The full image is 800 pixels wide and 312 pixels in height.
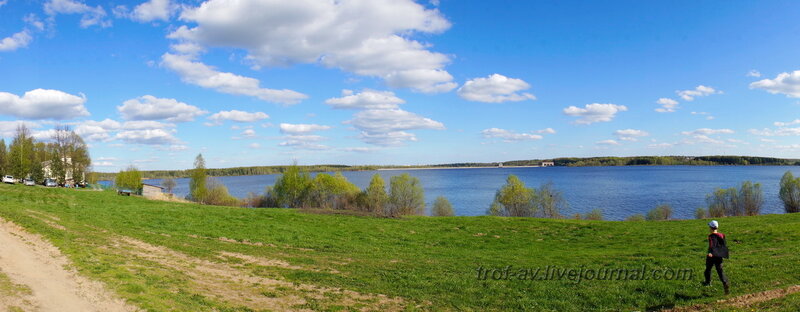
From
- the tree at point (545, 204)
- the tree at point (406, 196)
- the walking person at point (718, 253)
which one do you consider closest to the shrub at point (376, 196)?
the tree at point (406, 196)

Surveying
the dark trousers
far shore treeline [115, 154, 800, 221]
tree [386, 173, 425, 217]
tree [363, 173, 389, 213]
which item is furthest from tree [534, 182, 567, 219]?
the dark trousers

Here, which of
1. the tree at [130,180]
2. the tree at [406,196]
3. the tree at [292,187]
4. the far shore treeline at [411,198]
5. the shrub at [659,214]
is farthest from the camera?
the tree at [130,180]

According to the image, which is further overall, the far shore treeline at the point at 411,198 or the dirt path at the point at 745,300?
the far shore treeline at the point at 411,198

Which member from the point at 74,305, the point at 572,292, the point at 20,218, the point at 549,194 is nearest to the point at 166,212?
the point at 20,218

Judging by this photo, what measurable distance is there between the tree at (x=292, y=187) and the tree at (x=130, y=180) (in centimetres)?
3171

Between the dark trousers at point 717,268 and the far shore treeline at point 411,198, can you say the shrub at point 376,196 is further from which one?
the dark trousers at point 717,268

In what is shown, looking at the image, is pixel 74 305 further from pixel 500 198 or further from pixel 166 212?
pixel 500 198

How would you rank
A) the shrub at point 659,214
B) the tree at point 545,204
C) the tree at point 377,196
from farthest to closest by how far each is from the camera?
1. the tree at point 377,196
2. the tree at point 545,204
3. the shrub at point 659,214

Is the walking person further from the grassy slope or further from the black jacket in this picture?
the grassy slope

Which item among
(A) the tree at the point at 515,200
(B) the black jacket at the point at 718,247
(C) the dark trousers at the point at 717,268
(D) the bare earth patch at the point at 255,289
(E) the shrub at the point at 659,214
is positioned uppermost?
(B) the black jacket at the point at 718,247

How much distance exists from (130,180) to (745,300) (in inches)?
4091

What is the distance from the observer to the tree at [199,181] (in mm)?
77500

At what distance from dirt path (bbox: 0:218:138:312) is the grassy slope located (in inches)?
21.1

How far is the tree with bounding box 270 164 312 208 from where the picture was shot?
75.9 m
